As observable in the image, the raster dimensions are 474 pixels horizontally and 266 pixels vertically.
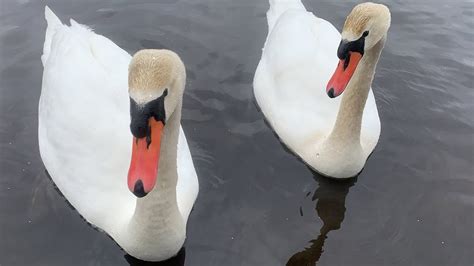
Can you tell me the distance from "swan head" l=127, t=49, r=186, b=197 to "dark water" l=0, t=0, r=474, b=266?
1.56m

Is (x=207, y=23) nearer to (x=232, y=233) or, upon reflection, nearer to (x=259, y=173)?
(x=259, y=173)

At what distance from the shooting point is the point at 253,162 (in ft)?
22.4

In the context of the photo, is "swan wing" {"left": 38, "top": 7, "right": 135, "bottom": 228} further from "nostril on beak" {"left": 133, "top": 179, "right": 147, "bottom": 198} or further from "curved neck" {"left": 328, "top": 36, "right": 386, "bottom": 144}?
"curved neck" {"left": 328, "top": 36, "right": 386, "bottom": 144}

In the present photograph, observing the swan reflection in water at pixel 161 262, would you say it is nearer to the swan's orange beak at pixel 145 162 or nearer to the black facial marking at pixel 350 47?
the swan's orange beak at pixel 145 162

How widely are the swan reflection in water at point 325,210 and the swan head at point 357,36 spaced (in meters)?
1.18

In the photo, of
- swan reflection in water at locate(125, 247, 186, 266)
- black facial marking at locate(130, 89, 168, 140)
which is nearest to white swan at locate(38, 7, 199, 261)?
black facial marking at locate(130, 89, 168, 140)

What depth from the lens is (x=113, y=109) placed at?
19.0ft

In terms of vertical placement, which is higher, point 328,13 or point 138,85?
point 138,85

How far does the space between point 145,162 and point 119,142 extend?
4.44ft

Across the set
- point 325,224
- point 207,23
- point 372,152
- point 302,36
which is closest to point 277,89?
point 302,36

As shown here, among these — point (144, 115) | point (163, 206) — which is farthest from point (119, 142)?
point (144, 115)

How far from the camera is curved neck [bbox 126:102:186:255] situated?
15.6ft

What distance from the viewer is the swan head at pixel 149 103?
413 cm

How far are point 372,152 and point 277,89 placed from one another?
1.27 m
